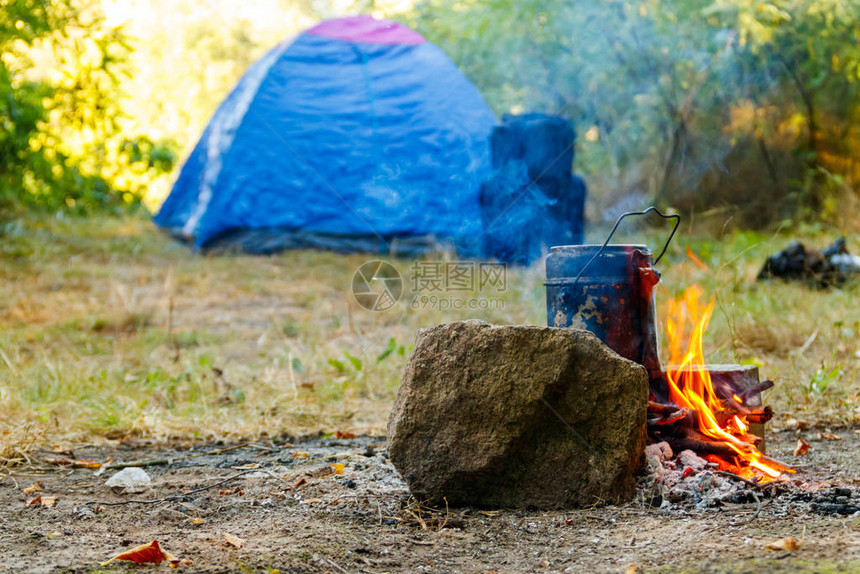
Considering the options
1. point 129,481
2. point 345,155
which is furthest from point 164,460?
point 345,155

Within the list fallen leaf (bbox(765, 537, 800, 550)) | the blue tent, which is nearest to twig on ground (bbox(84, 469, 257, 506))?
fallen leaf (bbox(765, 537, 800, 550))

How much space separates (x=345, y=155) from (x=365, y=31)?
4.69ft

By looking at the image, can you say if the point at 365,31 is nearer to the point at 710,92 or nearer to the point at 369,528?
the point at 710,92

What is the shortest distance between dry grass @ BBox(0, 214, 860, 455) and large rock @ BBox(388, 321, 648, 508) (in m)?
1.23

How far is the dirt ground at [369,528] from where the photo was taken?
1.80 m

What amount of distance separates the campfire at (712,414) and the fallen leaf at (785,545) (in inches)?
27.6

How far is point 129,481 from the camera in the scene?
2.69 metres

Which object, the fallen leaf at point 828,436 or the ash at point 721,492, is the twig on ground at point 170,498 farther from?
the fallen leaf at point 828,436

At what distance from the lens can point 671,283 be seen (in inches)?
220

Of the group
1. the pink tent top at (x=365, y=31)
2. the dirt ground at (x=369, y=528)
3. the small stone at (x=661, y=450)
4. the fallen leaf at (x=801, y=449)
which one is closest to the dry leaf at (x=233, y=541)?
the dirt ground at (x=369, y=528)

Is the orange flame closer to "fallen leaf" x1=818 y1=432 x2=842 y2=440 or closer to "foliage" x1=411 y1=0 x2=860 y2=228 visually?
"fallen leaf" x1=818 y1=432 x2=842 y2=440

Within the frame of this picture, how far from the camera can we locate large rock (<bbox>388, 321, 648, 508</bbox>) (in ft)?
7.30

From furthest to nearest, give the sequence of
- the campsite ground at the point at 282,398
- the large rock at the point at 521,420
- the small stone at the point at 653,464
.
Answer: the small stone at the point at 653,464
the large rock at the point at 521,420
the campsite ground at the point at 282,398

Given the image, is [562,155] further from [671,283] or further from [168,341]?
[168,341]
